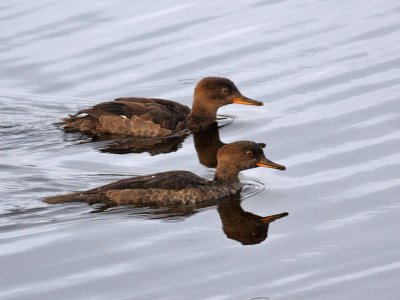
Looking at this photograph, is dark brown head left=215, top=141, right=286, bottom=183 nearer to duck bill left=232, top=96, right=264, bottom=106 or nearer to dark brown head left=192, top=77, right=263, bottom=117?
duck bill left=232, top=96, right=264, bottom=106

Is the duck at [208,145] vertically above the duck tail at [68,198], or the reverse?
the duck at [208,145]

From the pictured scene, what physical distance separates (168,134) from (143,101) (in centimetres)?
60

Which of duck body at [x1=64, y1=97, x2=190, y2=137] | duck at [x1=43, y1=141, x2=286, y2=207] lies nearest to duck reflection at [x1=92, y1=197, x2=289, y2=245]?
duck at [x1=43, y1=141, x2=286, y2=207]

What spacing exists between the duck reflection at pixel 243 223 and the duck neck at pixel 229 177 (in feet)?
1.47

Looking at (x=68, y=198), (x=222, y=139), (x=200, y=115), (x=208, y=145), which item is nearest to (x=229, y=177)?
(x=68, y=198)

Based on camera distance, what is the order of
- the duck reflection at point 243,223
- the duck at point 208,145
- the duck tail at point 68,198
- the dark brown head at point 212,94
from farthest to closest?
the dark brown head at point 212,94, the duck at point 208,145, the duck tail at point 68,198, the duck reflection at point 243,223

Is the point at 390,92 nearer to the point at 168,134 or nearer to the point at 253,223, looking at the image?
the point at 168,134

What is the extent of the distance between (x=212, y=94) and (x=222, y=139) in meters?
1.06

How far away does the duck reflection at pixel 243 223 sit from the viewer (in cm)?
1284

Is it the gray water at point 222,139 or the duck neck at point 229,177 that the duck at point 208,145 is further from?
the duck neck at point 229,177

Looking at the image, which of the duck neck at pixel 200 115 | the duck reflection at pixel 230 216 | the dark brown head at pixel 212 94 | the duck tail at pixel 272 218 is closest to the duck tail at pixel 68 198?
the duck reflection at pixel 230 216

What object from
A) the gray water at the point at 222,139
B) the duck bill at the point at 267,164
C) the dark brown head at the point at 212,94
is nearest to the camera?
the gray water at the point at 222,139

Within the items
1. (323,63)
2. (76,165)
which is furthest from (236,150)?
(323,63)

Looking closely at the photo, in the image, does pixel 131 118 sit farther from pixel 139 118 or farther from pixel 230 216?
pixel 230 216
